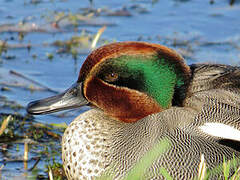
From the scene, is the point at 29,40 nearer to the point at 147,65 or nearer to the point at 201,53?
the point at 201,53

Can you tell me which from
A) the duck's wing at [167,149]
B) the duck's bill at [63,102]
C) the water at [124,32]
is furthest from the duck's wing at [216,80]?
the water at [124,32]

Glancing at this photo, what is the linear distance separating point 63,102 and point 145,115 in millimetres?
547

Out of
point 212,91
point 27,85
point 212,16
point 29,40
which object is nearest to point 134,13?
point 212,16

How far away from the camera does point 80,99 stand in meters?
4.10

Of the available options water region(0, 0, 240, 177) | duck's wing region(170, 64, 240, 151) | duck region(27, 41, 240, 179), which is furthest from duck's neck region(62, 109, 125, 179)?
water region(0, 0, 240, 177)

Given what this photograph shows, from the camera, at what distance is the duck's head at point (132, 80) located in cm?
392

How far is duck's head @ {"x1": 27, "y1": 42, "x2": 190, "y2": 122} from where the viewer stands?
3924 mm

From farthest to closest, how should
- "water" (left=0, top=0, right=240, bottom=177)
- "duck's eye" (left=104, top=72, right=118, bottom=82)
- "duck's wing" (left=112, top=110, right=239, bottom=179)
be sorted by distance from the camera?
"water" (left=0, top=0, right=240, bottom=177)
"duck's eye" (left=104, top=72, right=118, bottom=82)
"duck's wing" (left=112, top=110, right=239, bottom=179)

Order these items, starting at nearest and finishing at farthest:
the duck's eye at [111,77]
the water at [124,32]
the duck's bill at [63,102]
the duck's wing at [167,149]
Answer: the duck's wing at [167,149]
the duck's eye at [111,77]
the duck's bill at [63,102]
the water at [124,32]

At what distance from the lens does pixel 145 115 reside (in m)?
4.07

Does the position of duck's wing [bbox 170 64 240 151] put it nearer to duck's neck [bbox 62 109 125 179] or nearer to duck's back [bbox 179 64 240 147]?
duck's back [bbox 179 64 240 147]

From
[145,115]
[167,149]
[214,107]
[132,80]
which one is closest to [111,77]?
[132,80]

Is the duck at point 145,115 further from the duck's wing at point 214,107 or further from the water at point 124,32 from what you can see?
the water at point 124,32

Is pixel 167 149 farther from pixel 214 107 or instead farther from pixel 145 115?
pixel 214 107
